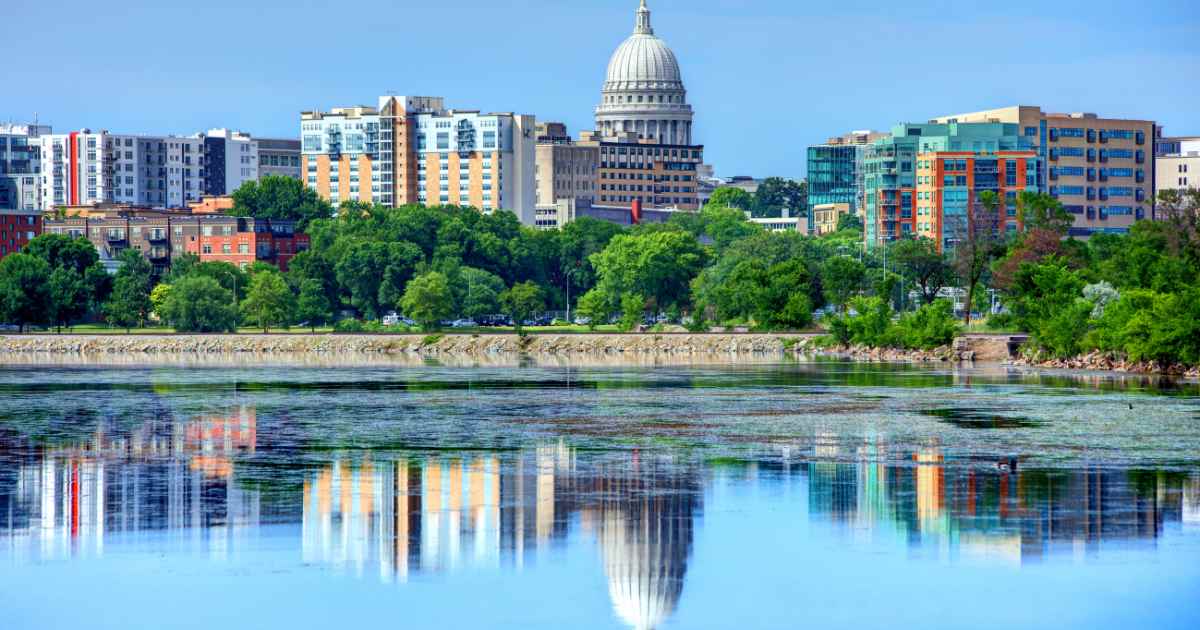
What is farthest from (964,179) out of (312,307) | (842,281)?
(312,307)

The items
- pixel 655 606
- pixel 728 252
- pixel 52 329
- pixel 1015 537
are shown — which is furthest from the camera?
pixel 728 252

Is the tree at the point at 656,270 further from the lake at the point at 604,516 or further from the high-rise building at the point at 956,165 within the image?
the lake at the point at 604,516

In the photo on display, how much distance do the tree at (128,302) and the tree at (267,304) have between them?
7.80 m

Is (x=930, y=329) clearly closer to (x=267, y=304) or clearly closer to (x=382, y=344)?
(x=382, y=344)

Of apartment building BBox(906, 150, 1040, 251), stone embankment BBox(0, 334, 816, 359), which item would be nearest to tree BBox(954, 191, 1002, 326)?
stone embankment BBox(0, 334, 816, 359)

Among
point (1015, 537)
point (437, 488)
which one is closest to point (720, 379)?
point (437, 488)

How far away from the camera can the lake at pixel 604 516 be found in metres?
26.2

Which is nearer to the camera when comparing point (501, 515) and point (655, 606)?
point (655, 606)

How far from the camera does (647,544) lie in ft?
99.9

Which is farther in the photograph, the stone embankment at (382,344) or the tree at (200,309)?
the tree at (200,309)

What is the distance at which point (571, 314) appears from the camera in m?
185

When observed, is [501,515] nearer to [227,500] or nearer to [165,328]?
[227,500]

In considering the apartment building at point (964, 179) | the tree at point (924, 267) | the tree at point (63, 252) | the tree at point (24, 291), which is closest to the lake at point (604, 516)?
the tree at point (924, 267)

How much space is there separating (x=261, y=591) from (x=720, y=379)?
51.9 metres
